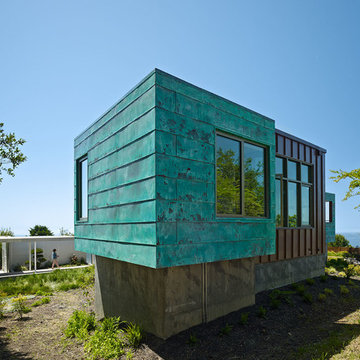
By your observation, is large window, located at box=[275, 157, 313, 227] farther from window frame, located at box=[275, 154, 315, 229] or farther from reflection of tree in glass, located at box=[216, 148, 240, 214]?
reflection of tree in glass, located at box=[216, 148, 240, 214]

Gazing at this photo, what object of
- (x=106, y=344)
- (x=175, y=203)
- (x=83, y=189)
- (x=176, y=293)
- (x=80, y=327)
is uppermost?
(x=83, y=189)

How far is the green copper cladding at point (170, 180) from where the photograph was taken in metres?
4.50

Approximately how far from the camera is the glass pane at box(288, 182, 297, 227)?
9.16m

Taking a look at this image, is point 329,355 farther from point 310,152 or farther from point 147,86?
point 310,152

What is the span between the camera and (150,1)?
783 centimetres

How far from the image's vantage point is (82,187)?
27.6ft

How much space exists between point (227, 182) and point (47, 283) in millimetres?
10893

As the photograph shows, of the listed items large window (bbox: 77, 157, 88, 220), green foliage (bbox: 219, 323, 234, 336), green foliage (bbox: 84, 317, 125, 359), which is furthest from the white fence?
green foliage (bbox: 219, 323, 234, 336)

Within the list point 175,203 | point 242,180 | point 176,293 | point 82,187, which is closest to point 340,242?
point 242,180

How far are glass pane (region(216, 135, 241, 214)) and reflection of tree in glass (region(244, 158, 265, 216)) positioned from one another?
0.31m

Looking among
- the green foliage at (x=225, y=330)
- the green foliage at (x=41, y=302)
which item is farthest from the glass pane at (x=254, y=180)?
the green foliage at (x=41, y=302)

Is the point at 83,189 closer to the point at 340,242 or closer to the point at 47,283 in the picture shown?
the point at 47,283

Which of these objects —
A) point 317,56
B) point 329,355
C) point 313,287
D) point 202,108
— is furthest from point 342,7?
point 329,355

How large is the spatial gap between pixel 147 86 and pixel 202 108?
1087 mm
